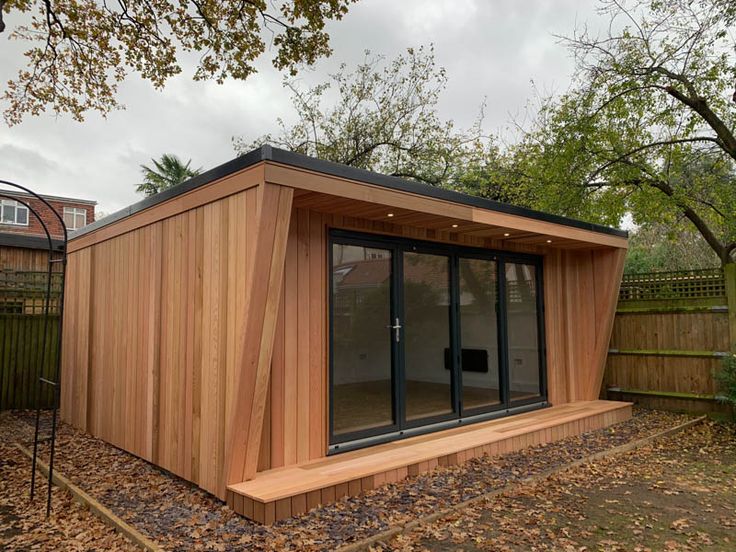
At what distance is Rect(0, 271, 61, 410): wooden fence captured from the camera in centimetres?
683

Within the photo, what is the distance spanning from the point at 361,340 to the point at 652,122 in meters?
6.13

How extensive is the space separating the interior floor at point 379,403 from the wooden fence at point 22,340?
4702 mm

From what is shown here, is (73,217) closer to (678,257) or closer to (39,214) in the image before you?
(39,214)

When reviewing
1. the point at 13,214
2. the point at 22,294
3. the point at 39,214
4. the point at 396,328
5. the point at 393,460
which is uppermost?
the point at 13,214

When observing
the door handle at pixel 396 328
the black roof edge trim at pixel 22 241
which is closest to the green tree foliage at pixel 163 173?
the black roof edge trim at pixel 22 241

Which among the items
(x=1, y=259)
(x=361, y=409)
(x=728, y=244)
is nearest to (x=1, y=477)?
(x=361, y=409)

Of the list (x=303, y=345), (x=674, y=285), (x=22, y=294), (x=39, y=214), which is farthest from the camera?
(x=39, y=214)

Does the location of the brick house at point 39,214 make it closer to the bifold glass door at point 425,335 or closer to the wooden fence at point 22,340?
the wooden fence at point 22,340

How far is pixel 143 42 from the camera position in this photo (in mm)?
6559

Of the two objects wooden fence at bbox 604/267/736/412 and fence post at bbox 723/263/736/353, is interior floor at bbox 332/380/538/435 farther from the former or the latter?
fence post at bbox 723/263/736/353

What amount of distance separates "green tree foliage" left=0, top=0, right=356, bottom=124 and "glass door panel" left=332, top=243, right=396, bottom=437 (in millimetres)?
3580

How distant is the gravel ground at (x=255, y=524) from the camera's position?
110 inches

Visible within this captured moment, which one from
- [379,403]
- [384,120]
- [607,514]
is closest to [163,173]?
[384,120]

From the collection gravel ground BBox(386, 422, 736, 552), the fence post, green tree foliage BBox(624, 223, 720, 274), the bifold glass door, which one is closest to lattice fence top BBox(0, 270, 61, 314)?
the bifold glass door
